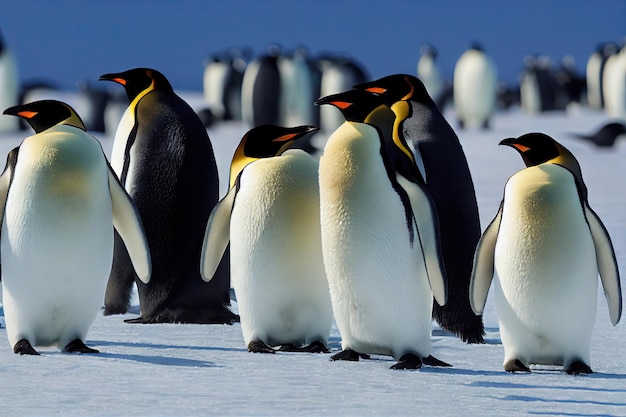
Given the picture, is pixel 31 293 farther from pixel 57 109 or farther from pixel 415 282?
pixel 415 282

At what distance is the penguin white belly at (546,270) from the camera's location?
466 centimetres

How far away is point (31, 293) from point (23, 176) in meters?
0.45

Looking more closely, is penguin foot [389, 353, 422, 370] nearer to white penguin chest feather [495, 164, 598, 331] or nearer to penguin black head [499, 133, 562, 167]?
white penguin chest feather [495, 164, 598, 331]

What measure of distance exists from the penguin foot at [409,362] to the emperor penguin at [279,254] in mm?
473

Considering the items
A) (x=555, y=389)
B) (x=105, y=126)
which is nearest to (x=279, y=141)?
(x=555, y=389)

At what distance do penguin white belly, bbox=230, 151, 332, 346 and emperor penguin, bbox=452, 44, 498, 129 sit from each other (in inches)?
745

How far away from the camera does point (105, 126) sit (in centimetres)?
2555

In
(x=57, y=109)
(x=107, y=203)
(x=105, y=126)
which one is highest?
(x=57, y=109)

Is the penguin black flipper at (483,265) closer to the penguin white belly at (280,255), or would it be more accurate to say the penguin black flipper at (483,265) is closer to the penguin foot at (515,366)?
the penguin foot at (515,366)

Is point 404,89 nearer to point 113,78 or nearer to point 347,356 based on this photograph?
point 113,78

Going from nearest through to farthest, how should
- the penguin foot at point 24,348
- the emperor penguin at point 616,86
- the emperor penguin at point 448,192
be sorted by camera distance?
1. the penguin foot at point 24,348
2. the emperor penguin at point 448,192
3. the emperor penguin at point 616,86

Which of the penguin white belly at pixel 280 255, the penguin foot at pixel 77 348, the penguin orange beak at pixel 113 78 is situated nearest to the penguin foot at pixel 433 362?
the penguin white belly at pixel 280 255

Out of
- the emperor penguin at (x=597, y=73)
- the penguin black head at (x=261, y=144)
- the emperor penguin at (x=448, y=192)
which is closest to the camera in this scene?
the penguin black head at (x=261, y=144)

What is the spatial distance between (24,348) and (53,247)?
1.34ft
